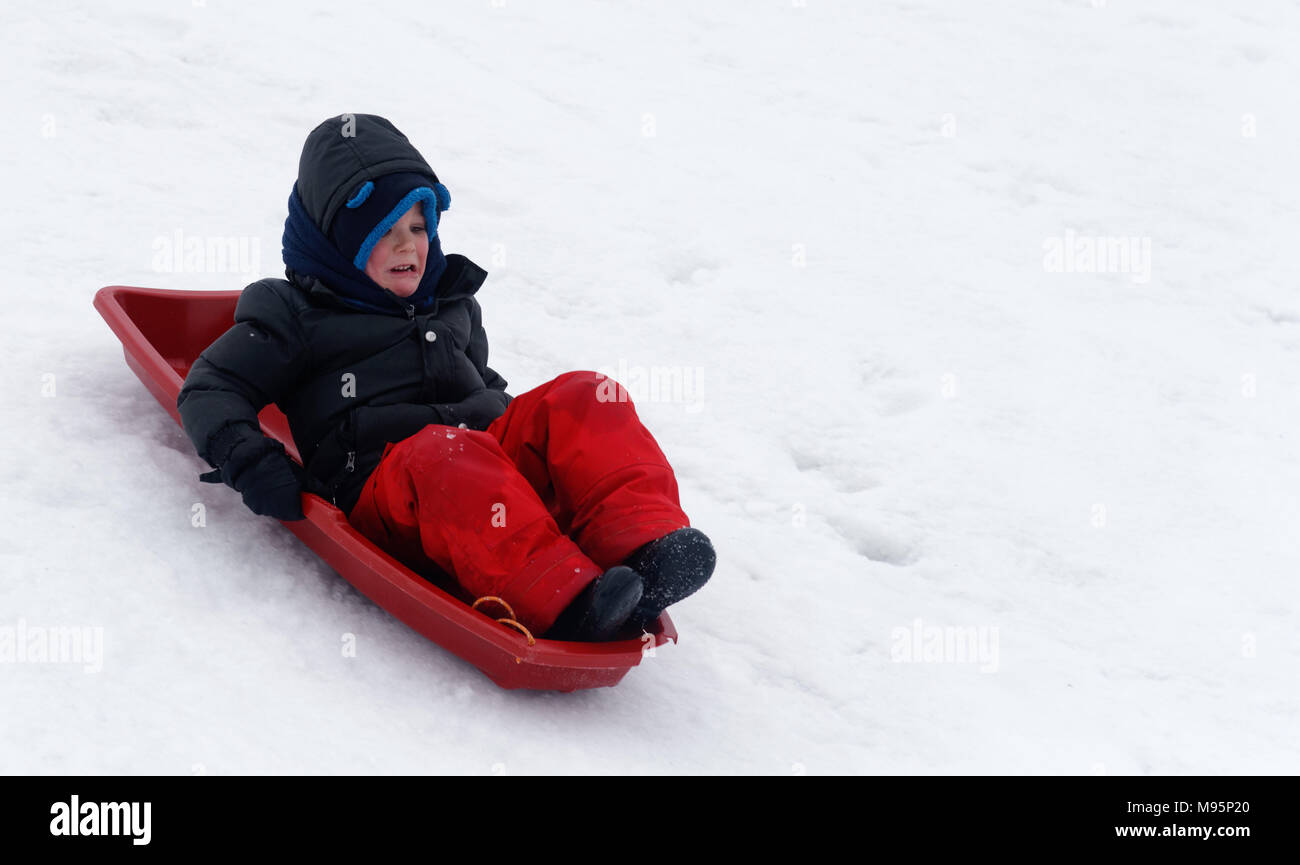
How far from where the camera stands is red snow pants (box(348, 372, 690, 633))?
90.0 inches

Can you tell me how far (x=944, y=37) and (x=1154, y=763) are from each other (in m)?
4.56

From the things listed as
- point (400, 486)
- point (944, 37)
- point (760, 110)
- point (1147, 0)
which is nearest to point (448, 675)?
point (400, 486)

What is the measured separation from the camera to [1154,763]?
96.7 inches

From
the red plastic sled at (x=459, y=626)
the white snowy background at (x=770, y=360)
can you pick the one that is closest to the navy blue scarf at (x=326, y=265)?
the red plastic sled at (x=459, y=626)

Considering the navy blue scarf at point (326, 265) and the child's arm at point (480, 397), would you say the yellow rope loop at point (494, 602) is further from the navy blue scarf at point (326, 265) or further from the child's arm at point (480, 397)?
the navy blue scarf at point (326, 265)

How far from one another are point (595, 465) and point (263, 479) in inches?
25.1

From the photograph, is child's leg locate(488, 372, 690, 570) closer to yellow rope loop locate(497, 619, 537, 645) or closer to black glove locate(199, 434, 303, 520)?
yellow rope loop locate(497, 619, 537, 645)

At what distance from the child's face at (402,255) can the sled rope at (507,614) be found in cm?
83

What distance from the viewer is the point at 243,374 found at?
2.60 m

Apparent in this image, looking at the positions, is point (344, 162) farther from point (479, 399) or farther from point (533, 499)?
point (533, 499)

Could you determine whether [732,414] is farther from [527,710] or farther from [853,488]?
[527,710]

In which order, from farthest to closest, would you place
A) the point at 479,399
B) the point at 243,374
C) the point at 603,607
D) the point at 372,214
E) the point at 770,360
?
1. the point at 770,360
2. the point at 479,399
3. the point at 372,214
4. the point at 243,374
5. the point at 603,607

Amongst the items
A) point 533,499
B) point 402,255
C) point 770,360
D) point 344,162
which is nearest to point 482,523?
point 533,499

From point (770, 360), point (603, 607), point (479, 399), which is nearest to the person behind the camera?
point (603, 607)
